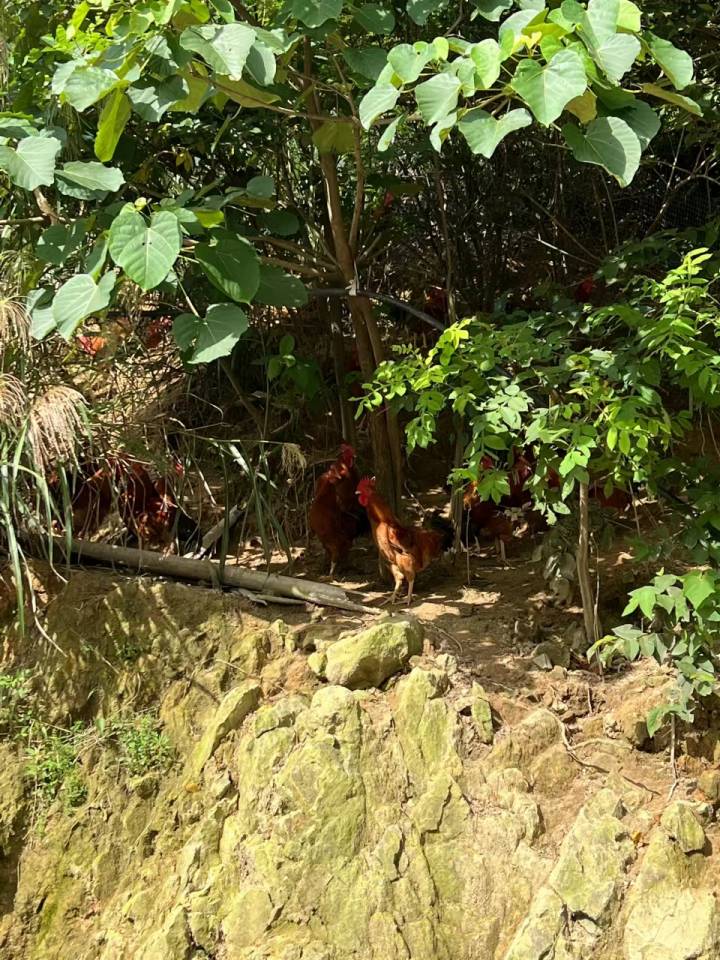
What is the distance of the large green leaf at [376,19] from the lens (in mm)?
3152

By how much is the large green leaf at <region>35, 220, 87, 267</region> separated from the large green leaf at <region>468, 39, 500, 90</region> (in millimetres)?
1429

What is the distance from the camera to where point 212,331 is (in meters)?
2.94

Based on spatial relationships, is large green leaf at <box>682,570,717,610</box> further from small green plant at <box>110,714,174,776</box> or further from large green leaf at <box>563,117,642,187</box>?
small green plant at <box>110,714,174,776</box>

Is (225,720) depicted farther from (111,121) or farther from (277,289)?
(111,121)

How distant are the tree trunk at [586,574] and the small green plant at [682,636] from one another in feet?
0.93

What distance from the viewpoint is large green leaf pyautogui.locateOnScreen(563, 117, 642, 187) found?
2361 mm

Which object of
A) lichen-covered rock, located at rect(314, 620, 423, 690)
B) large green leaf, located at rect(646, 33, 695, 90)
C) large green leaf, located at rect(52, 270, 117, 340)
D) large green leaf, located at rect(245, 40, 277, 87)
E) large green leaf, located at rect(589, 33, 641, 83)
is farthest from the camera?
lichen-covered rock, located at rect(314, 620, 423, 690)

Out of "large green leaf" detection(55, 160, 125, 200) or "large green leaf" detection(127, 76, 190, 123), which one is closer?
"large green leaf" detection(127, 76, 190, 123)

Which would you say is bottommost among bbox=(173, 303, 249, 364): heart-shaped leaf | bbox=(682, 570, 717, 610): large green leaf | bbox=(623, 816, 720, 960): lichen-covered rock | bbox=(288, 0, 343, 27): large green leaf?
bbox=(623, 816, 720, 960): lichen-covered rock

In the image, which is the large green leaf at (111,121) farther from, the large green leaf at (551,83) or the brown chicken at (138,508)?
the brown chicken at (138,508)

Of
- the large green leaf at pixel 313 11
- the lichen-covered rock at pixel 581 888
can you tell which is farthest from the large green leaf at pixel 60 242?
the lichen-covered rock at pixel 581 888

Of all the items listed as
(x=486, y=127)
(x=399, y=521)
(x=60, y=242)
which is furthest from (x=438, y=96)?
(x=399, y=521)

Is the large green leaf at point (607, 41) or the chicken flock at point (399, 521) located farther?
the chicken flock at point (399, 521)

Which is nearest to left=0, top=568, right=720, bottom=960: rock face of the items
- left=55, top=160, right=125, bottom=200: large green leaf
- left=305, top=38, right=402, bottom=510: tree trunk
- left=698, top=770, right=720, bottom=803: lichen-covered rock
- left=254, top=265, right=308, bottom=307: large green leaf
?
left=698, top=770, right=720, bottom=803: lichen-covered rock
